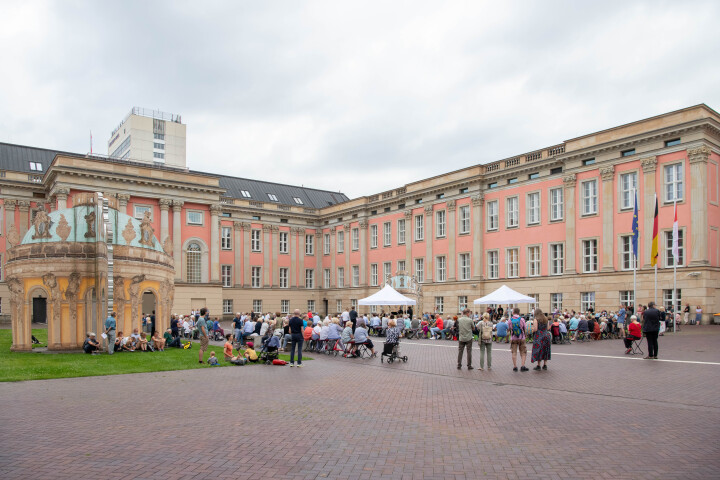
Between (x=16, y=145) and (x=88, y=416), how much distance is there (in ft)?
188

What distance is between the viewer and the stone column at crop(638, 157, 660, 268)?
37.7 m

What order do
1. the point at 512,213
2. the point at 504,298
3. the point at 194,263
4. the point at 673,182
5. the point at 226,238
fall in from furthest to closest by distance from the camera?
the point at 226,238
the point at 194,263
the point at 512,213
the point at 673,182
the point at 504,298

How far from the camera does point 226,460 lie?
26.5ft

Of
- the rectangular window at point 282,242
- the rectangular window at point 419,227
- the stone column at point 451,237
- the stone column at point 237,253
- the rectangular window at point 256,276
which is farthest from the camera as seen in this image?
the rectangular window at point 282,242

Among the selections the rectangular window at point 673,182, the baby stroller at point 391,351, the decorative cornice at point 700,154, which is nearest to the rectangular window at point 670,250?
the rectangular window at point 673,182

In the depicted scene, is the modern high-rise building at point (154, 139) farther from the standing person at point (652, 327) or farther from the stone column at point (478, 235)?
the standing person at point (652, 327)

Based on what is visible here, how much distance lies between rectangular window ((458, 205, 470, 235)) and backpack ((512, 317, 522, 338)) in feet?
109

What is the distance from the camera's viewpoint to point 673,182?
122 feet

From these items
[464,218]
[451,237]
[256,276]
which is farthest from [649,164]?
[256,276]

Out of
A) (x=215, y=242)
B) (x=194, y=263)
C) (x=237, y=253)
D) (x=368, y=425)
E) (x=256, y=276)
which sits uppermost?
(x=215, y=242)

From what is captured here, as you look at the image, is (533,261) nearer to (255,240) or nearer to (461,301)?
(461,301)

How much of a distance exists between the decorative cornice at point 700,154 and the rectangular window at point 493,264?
16.9 metres

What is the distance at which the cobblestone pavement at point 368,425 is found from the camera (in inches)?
304

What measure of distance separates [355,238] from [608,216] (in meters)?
29.7
